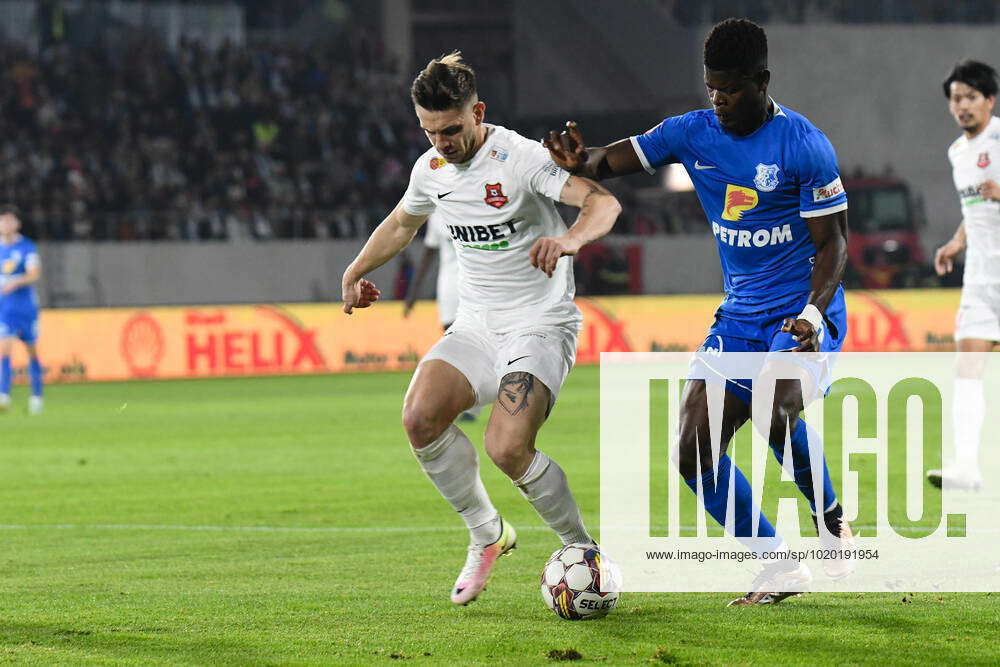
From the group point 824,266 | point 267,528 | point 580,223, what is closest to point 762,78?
point 824,266

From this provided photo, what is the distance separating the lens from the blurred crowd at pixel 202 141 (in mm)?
27406

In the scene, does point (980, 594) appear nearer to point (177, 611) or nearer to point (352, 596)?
point (352, 596)

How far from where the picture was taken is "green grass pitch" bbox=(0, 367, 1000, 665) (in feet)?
15.8

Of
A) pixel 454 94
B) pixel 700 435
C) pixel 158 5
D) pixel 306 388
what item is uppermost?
pixel 158 5

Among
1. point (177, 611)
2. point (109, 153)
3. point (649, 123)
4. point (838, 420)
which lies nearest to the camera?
point (177, 611)

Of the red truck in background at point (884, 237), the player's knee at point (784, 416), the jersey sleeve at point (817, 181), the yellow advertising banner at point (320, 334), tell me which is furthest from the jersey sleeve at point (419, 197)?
the red truck in background at point (884, 237)

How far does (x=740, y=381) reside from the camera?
5.67 m

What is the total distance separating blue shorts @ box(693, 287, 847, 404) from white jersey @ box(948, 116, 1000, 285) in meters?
3.44

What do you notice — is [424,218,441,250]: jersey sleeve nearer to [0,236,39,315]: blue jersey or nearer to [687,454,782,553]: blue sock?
[0,236,39,315]: blue jersey

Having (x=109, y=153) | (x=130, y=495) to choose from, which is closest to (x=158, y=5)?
(x=109, y=153)

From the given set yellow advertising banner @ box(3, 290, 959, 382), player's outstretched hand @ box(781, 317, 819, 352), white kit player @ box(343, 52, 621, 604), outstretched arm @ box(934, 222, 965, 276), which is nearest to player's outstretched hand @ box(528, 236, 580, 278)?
white kit player @ box(343, 52, 621, 604)

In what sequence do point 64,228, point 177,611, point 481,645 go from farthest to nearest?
point 64,228 < point 177,611 < point 481,645

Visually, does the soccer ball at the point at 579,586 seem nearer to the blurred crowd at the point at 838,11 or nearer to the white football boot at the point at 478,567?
the white football boot at the point at 478,567

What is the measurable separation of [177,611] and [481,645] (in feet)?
4.31
